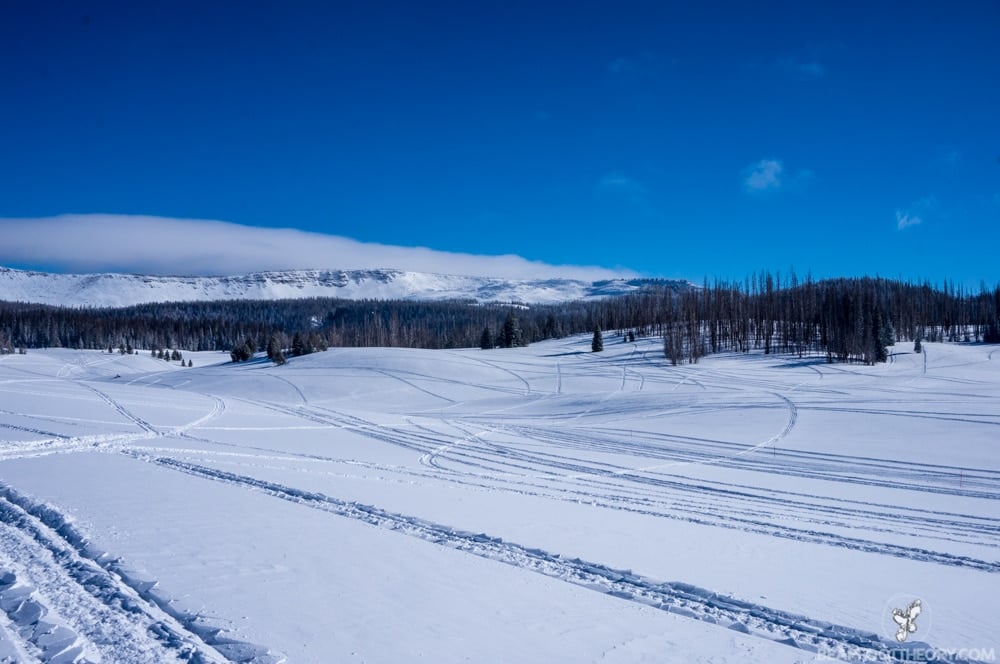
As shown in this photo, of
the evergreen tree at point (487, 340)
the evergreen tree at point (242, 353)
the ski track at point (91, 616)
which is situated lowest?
the evergreen tree at point (242, 353)

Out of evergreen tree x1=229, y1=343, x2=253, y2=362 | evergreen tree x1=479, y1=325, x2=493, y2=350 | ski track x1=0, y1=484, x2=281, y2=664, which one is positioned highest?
evergreen tree x1=479, y1=325, x2=493, y2=350

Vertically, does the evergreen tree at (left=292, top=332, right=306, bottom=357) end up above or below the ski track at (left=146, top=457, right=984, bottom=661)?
above

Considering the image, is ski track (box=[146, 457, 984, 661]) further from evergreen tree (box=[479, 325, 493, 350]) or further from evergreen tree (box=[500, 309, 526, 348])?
evergreen tree (box=[479, 325, 493, 350])

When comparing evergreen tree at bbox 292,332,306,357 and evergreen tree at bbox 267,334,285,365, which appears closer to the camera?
evergreen tree at bbox 267,334,285,365

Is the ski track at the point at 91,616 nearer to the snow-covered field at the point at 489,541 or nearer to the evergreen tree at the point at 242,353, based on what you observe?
the snow-covered field at the point at 489,541

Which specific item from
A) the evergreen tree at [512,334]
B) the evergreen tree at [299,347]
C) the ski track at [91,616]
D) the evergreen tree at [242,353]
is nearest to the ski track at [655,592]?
the ski track at [91,616]

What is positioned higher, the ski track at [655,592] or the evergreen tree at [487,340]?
the evergreen tree at [487,340]

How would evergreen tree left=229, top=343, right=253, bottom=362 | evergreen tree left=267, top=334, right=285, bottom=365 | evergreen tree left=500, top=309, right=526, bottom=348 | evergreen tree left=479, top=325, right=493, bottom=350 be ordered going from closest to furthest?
evergreen tree left=267, top=334, right=285, bottom=365 < evergreen tree left=229, top=343, right=253, bottom=362 < evergreen tree left=500, top=309, right=526, bottom=348 < evergreen tree left=479, top=325, right=493, bottom=350

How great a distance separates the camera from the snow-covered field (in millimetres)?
6047

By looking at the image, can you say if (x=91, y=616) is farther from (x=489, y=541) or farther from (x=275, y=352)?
(x=275, y=352)

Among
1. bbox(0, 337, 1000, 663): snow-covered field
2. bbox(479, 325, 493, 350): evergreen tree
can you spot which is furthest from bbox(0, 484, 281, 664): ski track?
bbox(479, 325, 493, 350): evergreen tree

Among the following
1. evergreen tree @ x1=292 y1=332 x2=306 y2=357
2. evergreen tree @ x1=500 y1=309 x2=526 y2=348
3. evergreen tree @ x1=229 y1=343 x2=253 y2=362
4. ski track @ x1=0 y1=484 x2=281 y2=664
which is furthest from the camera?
evergreen tree @ x1=500 y1=309 x2=526 y2=348

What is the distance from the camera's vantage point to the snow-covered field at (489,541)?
6047 mm

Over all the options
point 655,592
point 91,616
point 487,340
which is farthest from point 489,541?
point 487,340
